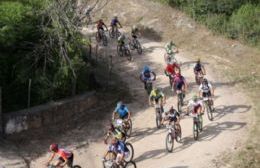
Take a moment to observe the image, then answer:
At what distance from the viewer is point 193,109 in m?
22.2

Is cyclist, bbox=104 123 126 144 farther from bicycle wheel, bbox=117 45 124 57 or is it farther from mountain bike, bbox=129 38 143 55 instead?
mountain bike, bbox=129 38 143 55

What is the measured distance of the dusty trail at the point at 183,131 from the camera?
68.4ft

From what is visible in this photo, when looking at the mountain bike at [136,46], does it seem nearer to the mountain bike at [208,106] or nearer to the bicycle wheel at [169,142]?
the mountain bike at [208,106]

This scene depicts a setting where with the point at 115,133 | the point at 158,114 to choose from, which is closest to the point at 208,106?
the point at 158,114

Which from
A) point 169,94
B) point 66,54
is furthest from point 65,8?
point 169,94

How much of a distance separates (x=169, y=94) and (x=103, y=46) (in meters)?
8.28

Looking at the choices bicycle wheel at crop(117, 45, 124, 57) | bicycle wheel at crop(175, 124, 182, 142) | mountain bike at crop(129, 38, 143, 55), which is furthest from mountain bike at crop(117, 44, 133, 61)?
bicycle wheel at crop(175, 124, 182, 142)

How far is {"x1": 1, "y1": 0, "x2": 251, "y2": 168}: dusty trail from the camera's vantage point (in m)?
20.9

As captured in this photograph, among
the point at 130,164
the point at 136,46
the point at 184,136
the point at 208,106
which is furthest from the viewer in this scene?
the point at 136,46

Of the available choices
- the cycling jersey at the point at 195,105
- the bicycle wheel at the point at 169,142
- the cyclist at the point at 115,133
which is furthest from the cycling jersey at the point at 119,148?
the cycling jersey at the point at 195,105

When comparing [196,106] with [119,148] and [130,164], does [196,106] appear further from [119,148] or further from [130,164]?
[119,148]

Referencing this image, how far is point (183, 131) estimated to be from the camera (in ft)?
75.7

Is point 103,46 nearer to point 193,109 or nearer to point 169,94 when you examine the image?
point 169,94

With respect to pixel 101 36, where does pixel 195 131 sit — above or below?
below
